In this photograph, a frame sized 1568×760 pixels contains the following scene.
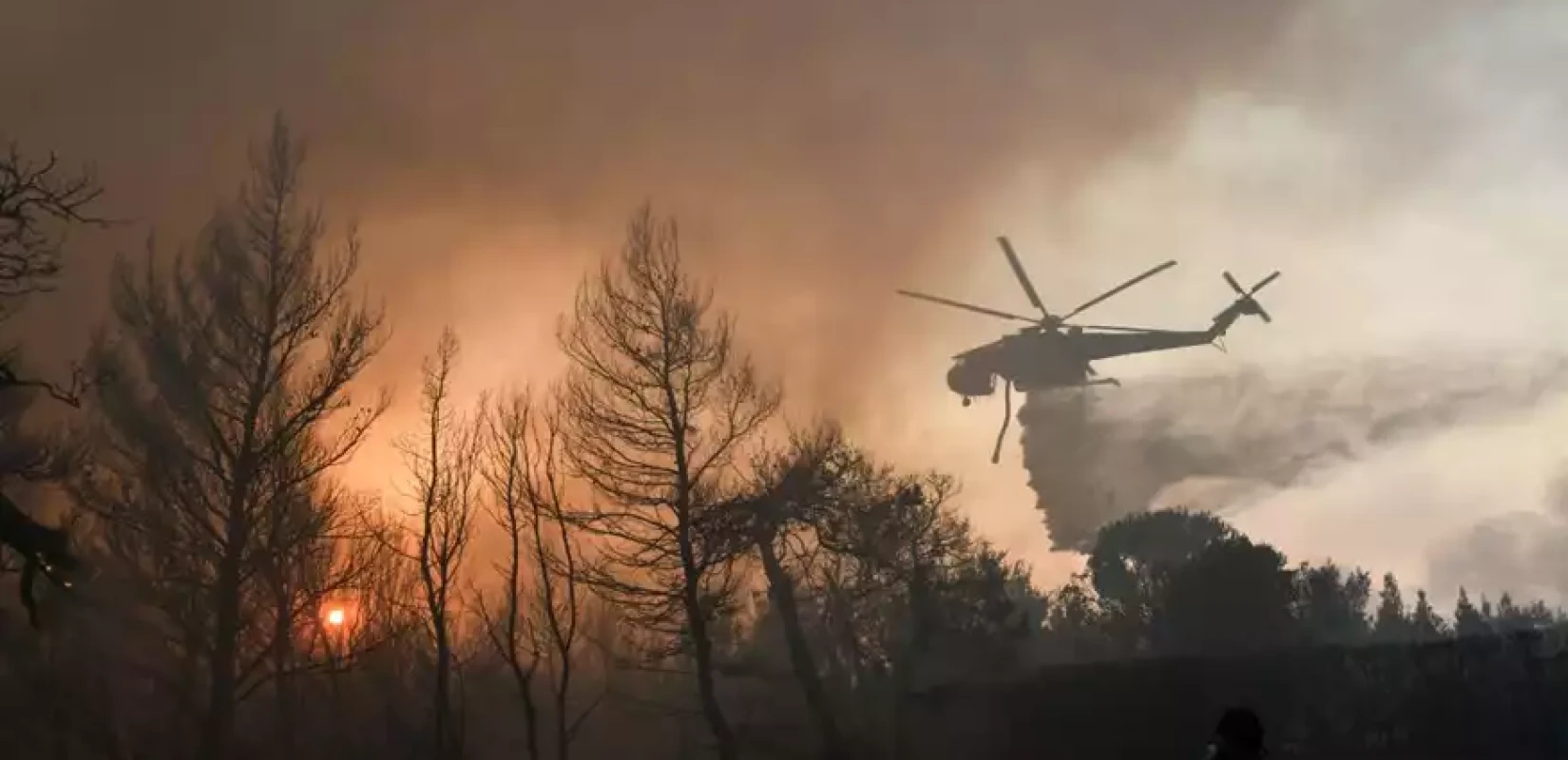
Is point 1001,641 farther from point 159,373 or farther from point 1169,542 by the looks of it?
point 1169,542

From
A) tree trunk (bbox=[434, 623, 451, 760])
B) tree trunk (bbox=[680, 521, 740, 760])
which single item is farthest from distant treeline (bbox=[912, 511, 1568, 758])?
tree trunk (bbox=[434, 623, 451, 760])

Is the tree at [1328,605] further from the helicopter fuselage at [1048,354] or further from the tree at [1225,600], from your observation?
the helicopter fuselage at [1048,354]

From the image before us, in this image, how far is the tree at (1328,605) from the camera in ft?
170

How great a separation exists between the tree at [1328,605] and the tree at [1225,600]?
144 centimetres

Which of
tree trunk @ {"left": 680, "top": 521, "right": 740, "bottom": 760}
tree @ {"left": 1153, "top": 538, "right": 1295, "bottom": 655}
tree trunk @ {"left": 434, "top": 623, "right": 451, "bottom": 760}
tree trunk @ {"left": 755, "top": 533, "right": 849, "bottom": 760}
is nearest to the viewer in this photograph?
tree trunk @ {"left": 680, "top": 521, "right": 740, "bottom": 760}

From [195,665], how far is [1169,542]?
6627cm

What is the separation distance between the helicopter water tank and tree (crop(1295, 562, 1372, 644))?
22.8 meters

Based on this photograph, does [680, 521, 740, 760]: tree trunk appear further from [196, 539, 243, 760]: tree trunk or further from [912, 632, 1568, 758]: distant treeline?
[196, 539, 243, 760]: tree trunk

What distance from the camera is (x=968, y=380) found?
3145 inches

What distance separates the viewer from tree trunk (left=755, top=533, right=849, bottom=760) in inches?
1289

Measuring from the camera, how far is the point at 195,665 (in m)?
24.5

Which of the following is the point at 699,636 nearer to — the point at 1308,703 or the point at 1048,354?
the point at 1308,703

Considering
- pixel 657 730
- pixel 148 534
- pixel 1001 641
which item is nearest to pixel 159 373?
pixel 148 534

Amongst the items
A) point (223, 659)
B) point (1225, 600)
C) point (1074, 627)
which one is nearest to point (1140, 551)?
point (1074, 627)
